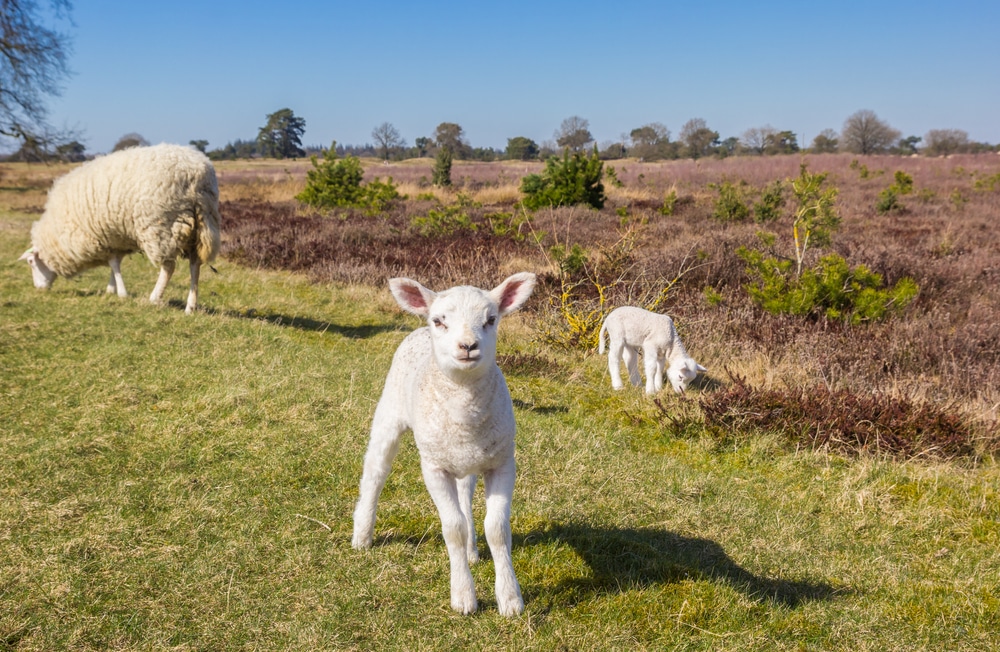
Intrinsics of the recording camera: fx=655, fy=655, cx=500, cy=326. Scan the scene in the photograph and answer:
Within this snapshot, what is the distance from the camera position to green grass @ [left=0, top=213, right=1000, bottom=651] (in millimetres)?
3098

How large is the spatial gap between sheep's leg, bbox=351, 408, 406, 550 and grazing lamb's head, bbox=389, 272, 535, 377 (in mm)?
734

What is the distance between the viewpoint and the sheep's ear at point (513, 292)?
3119mm

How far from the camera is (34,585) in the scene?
10.5 ft

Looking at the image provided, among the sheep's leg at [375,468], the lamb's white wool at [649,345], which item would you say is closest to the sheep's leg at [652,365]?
the lamb's white wool at [649,345]

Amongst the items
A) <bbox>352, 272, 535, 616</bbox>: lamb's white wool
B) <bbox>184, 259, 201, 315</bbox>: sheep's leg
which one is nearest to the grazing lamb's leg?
<bbox>352, 272, 535, 616</bbox>: lamb's white wool

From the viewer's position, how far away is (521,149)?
2955 inches

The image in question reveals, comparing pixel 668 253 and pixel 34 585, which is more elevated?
pixel 668 253

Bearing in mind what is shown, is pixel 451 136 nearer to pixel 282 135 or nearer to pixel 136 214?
pixel 282 135

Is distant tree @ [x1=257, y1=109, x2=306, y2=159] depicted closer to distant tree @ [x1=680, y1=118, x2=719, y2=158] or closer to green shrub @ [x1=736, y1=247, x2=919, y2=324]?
distant tree @ [x1=680, y1=118, x2=719, y2=158]

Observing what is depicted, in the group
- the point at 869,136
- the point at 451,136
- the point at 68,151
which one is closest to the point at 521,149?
the point at 451,136

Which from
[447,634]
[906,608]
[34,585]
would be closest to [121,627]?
[34,585]

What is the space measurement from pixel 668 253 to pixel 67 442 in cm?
951

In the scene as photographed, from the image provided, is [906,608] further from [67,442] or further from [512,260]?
[512,260]

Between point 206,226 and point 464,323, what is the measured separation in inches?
300
